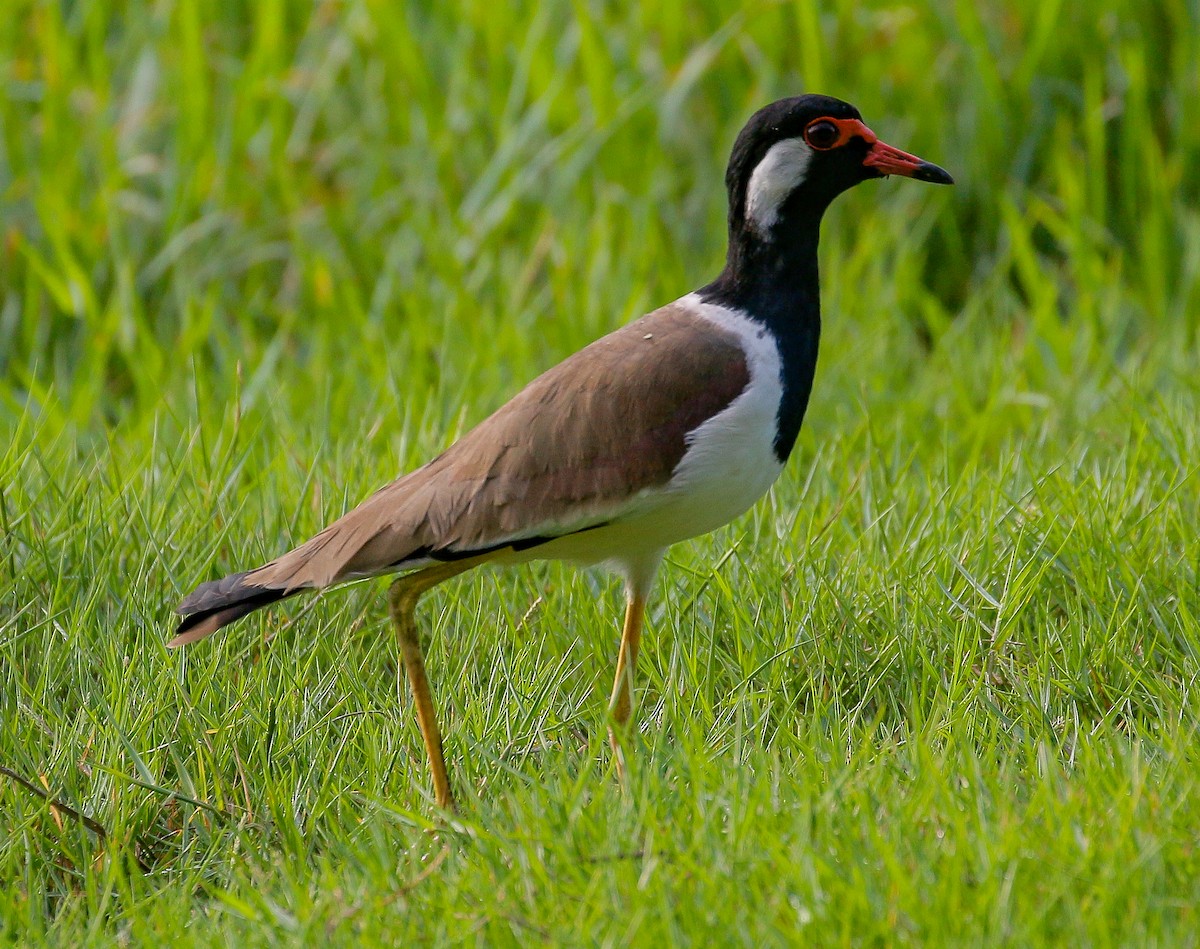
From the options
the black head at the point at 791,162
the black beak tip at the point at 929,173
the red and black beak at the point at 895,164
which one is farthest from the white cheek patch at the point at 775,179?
the black beak tip at the point at 929,173

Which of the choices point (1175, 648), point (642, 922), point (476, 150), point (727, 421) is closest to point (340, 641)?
point (727, 421)

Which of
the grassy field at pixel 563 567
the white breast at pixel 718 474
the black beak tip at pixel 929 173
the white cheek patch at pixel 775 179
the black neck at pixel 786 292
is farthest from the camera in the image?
the black beak tip at pixel 929 173

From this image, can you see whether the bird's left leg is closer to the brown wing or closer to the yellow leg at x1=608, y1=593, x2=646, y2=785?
the yellow leg at x1=608, y1=593, x2=646, y2=785

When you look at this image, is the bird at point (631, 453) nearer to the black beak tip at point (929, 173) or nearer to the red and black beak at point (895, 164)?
the red and black beak at point (895, 164)

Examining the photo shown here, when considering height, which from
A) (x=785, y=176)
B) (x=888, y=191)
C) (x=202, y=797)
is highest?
(x=785, y=176)

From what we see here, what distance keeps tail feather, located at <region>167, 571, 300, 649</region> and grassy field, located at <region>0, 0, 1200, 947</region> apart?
0.17 m

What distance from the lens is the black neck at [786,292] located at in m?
3.44

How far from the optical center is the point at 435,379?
5270 millimetres

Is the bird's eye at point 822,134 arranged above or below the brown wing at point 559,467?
above

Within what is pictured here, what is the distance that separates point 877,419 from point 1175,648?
1.58 metres

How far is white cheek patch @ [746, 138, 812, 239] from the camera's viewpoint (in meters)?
3.57

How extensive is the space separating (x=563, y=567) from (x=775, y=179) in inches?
44.2

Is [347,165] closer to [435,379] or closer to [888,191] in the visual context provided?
[435,379]

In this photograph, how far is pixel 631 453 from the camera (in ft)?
10.9
